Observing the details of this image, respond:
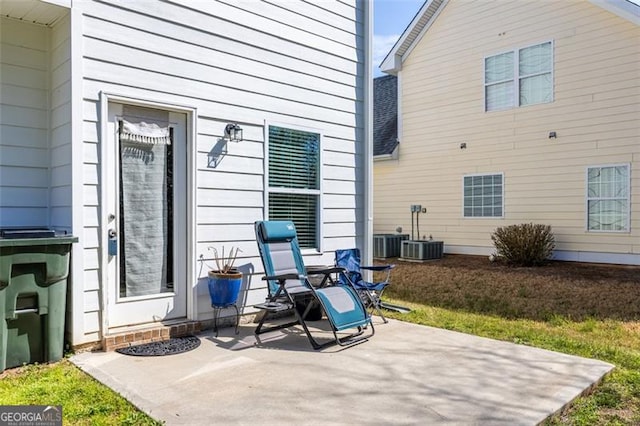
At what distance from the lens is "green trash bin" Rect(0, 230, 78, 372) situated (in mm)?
3348

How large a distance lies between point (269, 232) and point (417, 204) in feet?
26.7

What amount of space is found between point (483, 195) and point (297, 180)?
22.9ft

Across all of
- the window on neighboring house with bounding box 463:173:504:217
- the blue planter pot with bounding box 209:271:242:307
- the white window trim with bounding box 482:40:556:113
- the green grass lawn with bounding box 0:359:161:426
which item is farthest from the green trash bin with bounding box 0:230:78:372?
the white window trim with bounding box 482:40:556:113

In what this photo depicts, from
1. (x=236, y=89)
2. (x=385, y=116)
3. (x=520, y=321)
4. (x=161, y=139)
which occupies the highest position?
(x=385, y=116)

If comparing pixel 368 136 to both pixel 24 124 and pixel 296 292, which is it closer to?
pixel 296 292

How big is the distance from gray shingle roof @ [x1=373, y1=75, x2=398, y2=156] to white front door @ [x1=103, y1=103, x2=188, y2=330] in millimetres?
8795

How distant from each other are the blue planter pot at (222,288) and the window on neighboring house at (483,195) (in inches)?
319

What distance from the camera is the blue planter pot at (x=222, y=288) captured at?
430 centimetres

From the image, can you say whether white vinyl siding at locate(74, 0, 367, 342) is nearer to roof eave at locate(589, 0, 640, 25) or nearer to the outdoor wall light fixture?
the outdoor wall light fixture

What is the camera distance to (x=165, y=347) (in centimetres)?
395

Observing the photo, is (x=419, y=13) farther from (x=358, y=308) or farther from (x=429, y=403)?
(x=429, y=403)

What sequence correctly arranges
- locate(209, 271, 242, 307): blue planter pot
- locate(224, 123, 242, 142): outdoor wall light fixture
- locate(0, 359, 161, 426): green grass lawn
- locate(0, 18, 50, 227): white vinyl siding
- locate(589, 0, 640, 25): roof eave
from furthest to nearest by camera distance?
locate(589, 0, 640, 25): roof eave, locate(224, 123, 242, 142): outdoor wall light fixture, locate(209, 271, 242, 307): blue planter pot, locate(0, 18, 50, 227): white vinyl siding, locate(0, 359, 161, 426): green grass lawn

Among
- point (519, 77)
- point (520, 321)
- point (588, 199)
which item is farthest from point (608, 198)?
point (520, 321)

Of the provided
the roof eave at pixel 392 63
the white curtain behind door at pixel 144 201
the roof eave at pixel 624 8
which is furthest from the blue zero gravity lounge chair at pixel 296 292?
the roof eave at pixel 392 63
